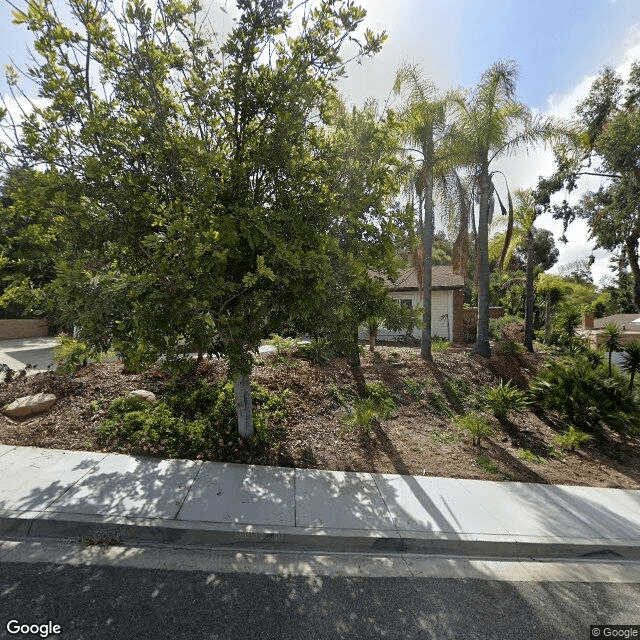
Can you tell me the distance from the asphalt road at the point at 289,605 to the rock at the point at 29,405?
3.53 meters

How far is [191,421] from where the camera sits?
610cm

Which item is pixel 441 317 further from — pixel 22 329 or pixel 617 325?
pixel 22 329

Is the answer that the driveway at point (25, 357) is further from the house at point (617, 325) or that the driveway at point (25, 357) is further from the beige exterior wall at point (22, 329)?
the house at point (617, 325)

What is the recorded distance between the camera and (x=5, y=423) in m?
5.94

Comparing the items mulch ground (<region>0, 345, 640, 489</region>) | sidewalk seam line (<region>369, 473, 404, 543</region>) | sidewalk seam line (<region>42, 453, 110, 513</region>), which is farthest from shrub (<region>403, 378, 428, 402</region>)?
sidewalk seam line (<region>42, 453, 110, 513</region>)

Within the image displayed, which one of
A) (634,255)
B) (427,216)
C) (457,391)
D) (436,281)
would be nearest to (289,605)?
(457,391)

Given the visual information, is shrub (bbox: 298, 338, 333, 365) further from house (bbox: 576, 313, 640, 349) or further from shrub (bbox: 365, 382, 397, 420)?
house (bbox: 576, 313, 640, 349)

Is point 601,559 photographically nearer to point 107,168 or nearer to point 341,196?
point 341,196

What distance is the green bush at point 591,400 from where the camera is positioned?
786 centimetres

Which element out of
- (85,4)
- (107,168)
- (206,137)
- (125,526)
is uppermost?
(85,4)

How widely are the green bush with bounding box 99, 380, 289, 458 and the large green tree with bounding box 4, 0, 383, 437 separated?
1528 millimetres

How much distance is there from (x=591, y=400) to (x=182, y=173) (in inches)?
342

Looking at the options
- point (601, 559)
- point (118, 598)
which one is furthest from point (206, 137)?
point (601, 559)

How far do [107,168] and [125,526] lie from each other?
3.70 m
